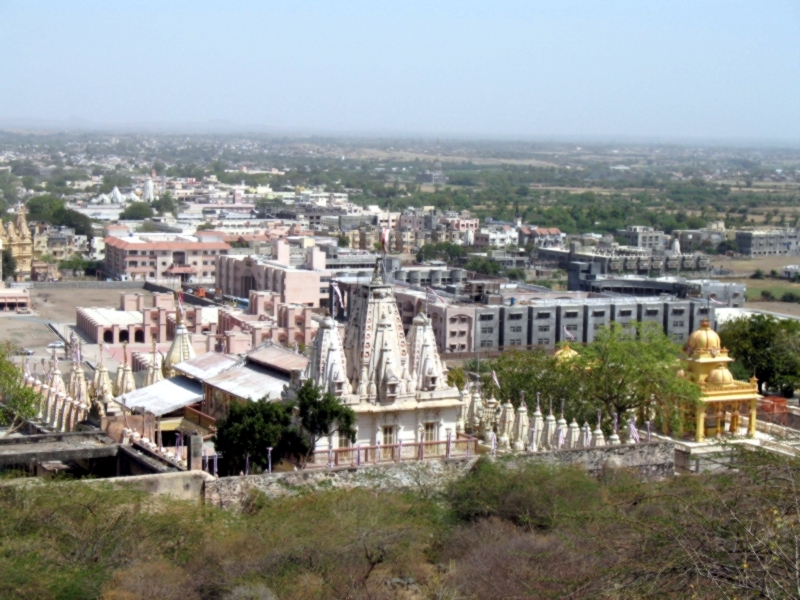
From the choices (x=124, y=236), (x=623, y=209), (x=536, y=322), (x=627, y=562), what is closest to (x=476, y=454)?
(x=627, y=562)

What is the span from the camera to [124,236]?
84.9 m

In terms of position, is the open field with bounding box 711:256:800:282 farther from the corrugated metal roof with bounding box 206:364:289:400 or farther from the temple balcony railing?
the temple balcony railing

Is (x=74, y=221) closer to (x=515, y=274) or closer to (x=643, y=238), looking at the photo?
(x=515, y=274)

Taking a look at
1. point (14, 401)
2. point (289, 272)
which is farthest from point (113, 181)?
point (14, 401)

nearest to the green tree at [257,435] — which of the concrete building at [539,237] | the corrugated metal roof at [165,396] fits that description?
the corrugated metal roof at [165,396]

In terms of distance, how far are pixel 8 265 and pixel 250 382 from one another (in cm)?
4990

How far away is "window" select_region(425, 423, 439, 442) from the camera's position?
82.8 ft

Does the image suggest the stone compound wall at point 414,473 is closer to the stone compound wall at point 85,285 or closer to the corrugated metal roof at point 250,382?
the corrugated metal roof at point 250,382

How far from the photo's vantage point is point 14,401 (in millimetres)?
30516

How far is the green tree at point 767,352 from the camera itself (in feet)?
129

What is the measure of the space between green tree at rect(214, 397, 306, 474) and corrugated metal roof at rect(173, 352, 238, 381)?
4258 millimetres

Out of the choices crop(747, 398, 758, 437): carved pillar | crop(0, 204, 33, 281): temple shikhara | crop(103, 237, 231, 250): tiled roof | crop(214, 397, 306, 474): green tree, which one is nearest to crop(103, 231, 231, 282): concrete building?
crop(103, 237, 231, 250): tiled roof

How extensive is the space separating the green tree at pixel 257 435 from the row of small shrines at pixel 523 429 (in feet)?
12.4

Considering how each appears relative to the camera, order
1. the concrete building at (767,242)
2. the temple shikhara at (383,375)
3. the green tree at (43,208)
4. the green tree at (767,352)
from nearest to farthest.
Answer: the temple shikhara at (383,375) → the green tree at (767,352) → the green tree at (43,208) → the concrete building at (767,242)
